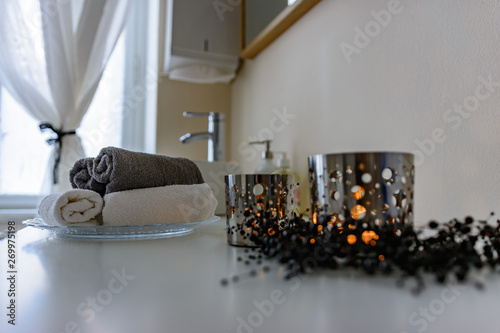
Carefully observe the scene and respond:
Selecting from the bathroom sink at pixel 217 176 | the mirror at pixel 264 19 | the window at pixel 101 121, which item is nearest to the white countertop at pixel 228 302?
the bathroom sink at pixel 217 176

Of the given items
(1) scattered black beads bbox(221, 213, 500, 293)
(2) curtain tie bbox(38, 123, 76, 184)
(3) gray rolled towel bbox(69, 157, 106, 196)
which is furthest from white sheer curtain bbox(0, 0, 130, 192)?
(1) scattered black beads bbox(221, 213, 500, 293)

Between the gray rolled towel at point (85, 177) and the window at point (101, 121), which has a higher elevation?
the window at point (101, 121)

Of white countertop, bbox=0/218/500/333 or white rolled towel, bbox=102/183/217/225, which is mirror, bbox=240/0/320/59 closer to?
white rolled towel, bbox=102/183/217/225

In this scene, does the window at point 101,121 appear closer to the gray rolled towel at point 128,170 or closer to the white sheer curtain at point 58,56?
the white sheer curtain at point 58,56

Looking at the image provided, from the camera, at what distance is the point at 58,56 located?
1332 mm

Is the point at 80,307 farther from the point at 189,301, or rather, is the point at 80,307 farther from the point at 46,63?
the point at 46,63

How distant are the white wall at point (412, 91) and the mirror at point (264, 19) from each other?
29 millimetres

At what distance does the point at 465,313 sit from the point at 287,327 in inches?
5.0

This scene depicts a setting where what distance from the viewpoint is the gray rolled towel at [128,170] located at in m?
0.59

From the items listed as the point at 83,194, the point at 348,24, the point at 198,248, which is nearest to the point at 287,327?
the point at 198,248

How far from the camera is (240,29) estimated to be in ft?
4.83

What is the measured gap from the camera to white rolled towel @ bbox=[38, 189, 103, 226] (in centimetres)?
56

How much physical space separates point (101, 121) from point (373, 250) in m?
1.45

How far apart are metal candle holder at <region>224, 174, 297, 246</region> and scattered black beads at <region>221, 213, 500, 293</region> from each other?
2.8 inches
